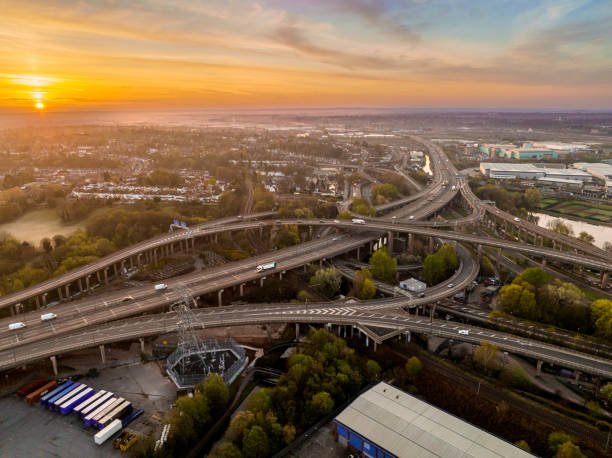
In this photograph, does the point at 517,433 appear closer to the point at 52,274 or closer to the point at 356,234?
the point at 356,234

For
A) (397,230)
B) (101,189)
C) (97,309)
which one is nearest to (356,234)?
(397,230)

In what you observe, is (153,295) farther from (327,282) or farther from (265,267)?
(327,282)

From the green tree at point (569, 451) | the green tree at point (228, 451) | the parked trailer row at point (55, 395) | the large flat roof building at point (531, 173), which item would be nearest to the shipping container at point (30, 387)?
the parked trailer row at point (55, 395)

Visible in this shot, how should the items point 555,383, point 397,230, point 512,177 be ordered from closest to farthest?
point 555,383 → point 397,230 → point 512,177

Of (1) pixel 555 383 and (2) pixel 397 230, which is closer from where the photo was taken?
(1) pixel 555 383

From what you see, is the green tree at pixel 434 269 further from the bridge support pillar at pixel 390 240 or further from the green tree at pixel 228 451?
the green tree at pixel 228 451

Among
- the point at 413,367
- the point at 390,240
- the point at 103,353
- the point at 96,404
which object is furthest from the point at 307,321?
the point at 390,240

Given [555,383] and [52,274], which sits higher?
[52,274]
